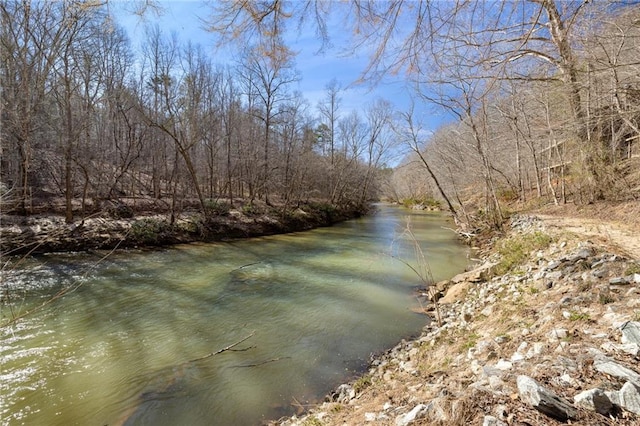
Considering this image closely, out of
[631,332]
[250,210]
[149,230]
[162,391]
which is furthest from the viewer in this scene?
[250,210]

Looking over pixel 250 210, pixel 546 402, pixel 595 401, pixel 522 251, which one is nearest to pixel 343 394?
pixel 546 402

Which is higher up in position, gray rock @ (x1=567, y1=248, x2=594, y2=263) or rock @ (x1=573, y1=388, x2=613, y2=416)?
gray rock @ (x1=567, y1=248, x2=594, y2=263)

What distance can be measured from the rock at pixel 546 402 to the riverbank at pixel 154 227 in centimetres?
724

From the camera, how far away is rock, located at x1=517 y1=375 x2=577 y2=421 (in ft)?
5.37

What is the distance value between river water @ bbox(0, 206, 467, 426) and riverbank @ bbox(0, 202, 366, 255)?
3.30 ft

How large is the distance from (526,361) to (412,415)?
1.09 m

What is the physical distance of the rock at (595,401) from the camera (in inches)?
64.1

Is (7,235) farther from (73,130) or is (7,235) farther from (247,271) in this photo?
(247,271)

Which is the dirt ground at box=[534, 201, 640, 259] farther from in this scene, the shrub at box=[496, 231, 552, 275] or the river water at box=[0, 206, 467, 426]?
the river water at box=[0, 206, 467, 426]

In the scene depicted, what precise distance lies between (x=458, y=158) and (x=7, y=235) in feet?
64.1

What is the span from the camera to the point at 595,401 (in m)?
1.65

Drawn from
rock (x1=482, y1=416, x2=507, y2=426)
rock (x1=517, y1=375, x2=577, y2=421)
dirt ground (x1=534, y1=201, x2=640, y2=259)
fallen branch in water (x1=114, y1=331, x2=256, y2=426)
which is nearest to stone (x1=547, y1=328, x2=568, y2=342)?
rock (x1=517, y1=375, x2=577, y2=421)

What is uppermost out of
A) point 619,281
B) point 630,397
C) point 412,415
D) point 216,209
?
point 216,209

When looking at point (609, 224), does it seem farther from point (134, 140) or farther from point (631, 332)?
point (134, 140)
